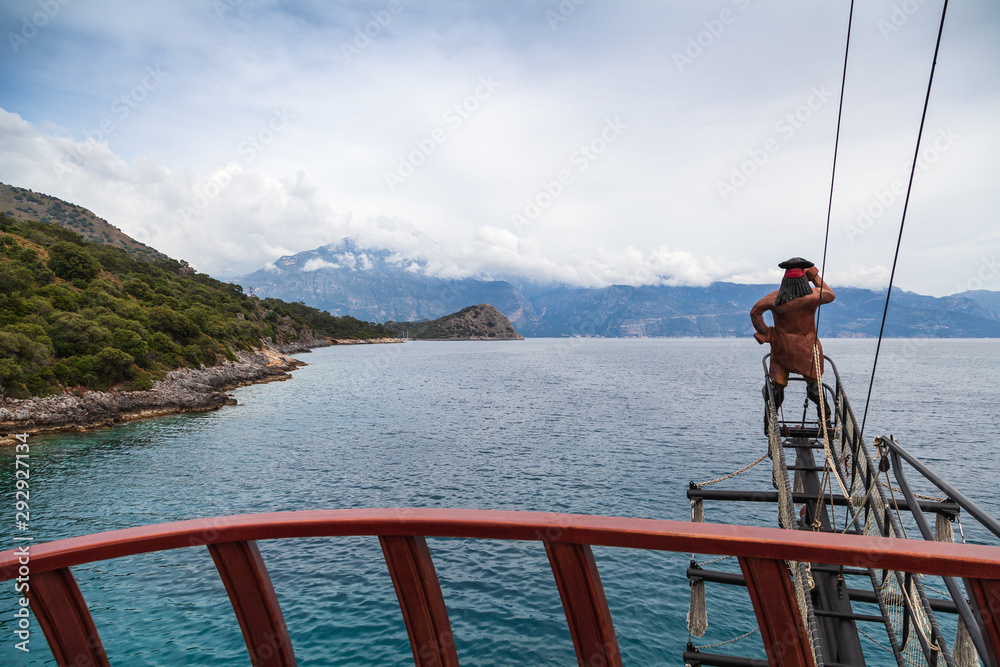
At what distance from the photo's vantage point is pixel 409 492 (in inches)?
763

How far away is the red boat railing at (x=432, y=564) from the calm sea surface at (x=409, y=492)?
30.5ft

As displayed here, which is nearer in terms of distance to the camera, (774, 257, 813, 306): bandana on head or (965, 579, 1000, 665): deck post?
(965, 579, 1000, 665): deck post

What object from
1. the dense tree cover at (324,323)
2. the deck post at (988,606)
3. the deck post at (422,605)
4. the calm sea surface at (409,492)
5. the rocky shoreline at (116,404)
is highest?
the dense tree cover at (324,323)

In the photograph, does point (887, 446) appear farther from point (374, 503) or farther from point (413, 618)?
point (374, 503)

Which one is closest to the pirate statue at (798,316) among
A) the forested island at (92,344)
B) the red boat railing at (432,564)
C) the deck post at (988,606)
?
the deck post at (988,606)

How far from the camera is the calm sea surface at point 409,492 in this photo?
1053 centimetres

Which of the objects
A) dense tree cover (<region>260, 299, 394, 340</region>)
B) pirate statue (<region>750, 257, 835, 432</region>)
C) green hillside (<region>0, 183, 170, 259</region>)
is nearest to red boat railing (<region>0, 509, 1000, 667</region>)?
pirate statue (<region>750, 257, 835, 432</region>)

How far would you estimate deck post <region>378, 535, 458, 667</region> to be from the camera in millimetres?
2123

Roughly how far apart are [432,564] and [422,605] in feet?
1.21

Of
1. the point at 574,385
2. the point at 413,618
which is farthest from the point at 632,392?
the point at 413,618

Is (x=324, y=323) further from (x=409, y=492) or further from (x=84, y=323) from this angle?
(x=409, y=492)

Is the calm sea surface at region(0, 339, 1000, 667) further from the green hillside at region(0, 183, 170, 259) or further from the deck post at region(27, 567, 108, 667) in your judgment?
the green hillside at region(0, 183, 170, 259)

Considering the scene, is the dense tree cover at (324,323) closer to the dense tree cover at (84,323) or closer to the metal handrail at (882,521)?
the dense tree cover at (84,323)

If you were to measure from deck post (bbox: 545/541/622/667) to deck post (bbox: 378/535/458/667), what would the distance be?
553 millimetres
